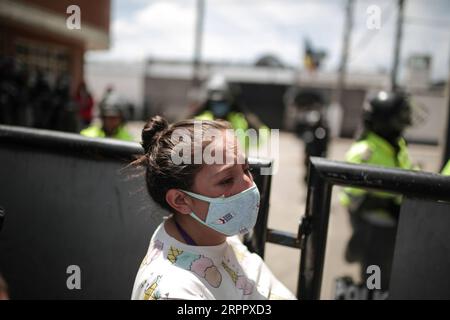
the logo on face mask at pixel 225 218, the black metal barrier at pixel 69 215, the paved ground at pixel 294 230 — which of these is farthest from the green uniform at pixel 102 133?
the logo on face mask at pixel 225 218

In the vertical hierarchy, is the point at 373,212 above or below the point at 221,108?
below

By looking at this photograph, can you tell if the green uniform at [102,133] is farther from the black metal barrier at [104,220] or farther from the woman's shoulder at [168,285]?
the woman's shoulder at [168,285]

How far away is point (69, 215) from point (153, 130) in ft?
2.44

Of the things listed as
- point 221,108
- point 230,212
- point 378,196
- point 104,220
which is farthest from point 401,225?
point 221,108

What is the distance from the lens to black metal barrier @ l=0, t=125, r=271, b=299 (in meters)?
1.77

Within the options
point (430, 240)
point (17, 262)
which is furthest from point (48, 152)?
point (430, 240)

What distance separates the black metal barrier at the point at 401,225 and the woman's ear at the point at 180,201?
46cm

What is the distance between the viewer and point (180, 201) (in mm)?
1392

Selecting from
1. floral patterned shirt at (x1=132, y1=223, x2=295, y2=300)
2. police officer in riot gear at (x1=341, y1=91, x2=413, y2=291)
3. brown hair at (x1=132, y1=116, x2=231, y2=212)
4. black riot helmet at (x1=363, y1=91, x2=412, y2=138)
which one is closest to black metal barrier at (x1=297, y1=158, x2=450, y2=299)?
floral patterned shirt at (x1=132, y1=223, x2=295, y2=300)

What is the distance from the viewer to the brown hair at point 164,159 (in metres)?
1.36

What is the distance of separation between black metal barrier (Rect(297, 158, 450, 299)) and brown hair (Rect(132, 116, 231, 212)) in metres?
0.44

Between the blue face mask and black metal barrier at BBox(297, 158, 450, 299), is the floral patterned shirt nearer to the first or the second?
the blue face mask

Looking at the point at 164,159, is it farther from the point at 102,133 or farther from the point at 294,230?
the point at 294,230

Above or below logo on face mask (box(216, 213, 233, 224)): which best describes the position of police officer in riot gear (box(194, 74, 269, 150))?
above
